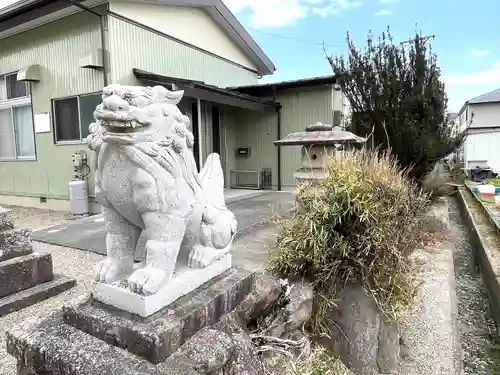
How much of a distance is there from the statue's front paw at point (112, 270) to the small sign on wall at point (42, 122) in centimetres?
648

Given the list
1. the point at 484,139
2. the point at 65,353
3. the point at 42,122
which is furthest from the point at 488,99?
the point at 65,353

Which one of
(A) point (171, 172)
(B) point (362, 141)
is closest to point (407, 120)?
(B) point (362, 141)

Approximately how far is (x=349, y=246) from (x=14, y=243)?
2447mm

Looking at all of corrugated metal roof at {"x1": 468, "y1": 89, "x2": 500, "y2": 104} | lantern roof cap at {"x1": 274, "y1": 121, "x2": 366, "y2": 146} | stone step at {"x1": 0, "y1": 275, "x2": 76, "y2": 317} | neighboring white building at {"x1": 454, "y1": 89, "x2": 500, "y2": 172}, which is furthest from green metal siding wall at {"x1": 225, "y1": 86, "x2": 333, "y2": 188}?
corrugated metal roof at {"x1": 468, "y1": 89, "x2": 500, "y2": 104}

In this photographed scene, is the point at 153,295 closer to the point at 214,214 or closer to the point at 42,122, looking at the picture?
the point at 214,214

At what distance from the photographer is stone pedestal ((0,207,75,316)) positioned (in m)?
2.37

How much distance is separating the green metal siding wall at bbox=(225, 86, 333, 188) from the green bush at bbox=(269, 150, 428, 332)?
531 cm

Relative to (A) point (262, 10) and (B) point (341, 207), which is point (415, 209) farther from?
(A) point (262, 10)

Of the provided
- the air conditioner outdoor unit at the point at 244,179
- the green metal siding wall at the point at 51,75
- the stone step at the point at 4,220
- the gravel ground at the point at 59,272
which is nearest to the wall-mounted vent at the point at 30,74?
the green metal siding wall at the point at 51,75

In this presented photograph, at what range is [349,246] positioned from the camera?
2584mm

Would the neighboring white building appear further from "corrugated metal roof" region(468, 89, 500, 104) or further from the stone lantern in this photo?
the stone lantern

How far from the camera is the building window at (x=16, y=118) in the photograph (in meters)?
7.31

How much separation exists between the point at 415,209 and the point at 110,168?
291 centimetres

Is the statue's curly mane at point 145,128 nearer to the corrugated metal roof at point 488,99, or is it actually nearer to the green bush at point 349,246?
the green bush at point 349,246
